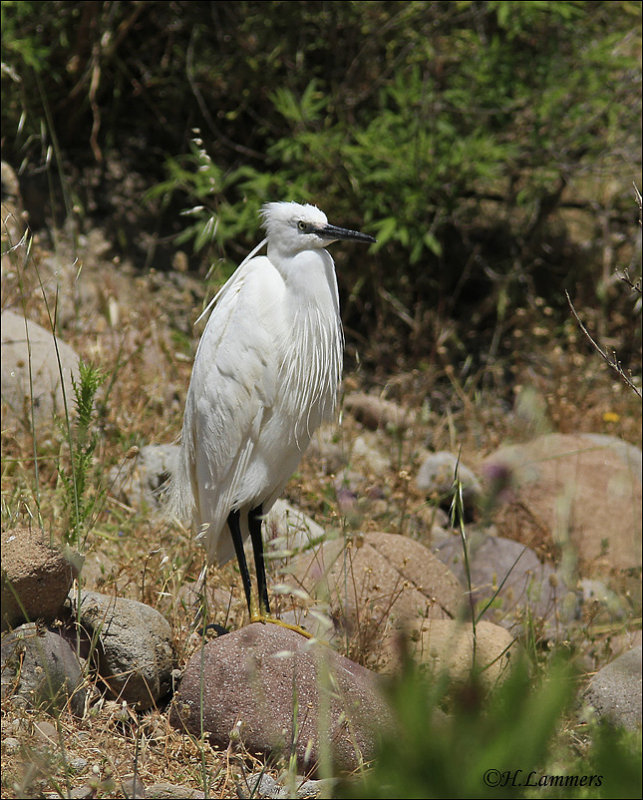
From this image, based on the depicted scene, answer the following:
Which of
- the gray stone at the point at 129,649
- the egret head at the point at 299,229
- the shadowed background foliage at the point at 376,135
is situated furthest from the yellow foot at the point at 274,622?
the shadowed background foliage at the point at 376,135

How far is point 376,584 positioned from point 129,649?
909 mm

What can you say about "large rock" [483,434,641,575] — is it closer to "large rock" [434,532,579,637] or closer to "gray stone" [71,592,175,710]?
"large rock" [434,532,579,637]

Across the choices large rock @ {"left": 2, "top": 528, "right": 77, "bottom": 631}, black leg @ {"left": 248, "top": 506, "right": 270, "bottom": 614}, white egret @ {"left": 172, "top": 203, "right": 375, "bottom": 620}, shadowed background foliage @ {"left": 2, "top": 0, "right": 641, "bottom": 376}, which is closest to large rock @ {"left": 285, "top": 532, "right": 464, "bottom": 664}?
black leg @ {"left": 248, "top": 506, "right": 270, "bottom": 614}

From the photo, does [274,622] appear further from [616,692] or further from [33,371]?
[33,371]

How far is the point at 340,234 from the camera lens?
2.50 m

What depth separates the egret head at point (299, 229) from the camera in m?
2.54

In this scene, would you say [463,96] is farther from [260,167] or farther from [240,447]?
[240,447]


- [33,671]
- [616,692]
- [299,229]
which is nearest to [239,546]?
[33,671]

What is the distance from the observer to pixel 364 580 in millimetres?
2834

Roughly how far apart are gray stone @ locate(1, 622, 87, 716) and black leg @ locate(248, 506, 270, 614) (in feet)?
2.07

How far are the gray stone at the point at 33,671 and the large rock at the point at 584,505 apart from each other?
6.96ft

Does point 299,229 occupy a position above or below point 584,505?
above

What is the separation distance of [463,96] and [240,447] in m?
3.17

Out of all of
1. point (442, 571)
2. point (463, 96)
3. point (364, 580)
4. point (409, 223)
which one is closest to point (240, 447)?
point (364, 580)
